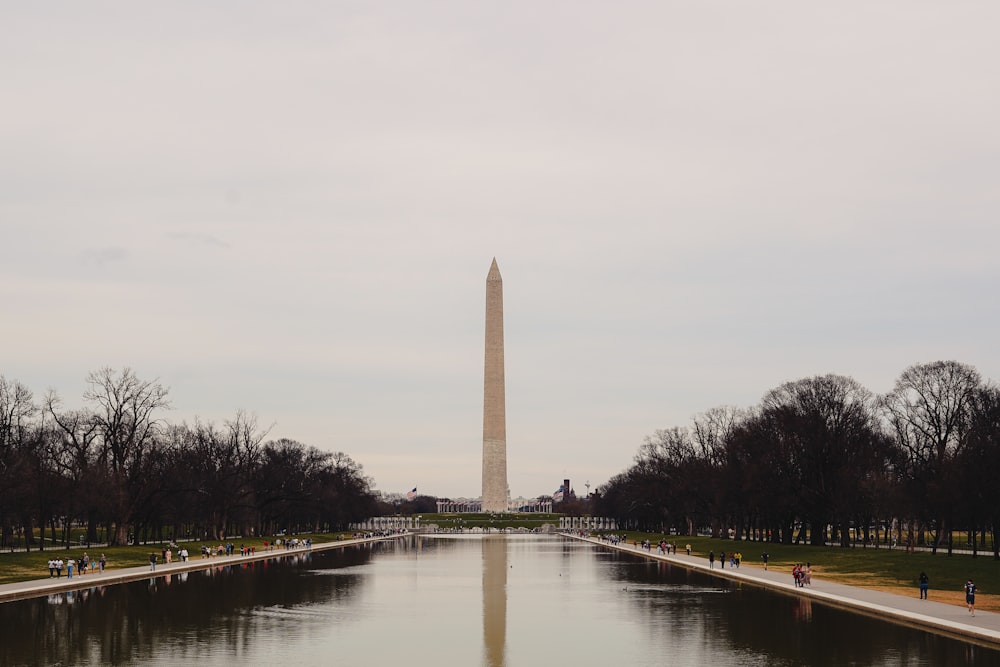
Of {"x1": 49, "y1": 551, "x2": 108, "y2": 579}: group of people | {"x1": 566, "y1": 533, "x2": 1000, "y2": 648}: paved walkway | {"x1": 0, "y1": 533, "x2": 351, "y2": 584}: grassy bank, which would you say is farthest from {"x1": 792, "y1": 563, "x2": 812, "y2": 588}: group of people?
{"x1": 0, "y1": 533, "x2": 351, "y2": 584}: grassy bank

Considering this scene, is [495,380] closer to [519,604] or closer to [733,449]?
[733,449]

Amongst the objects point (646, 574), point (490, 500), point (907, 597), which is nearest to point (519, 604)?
point (907, 597)

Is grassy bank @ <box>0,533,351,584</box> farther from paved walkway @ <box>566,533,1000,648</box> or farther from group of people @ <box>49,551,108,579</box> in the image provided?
paved walkway @ <box>566,533,1000,648</box>

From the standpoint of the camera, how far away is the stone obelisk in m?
139

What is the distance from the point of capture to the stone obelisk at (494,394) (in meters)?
139

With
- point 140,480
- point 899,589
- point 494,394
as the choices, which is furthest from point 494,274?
point 899,589

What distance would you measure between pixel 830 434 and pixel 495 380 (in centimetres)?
6584

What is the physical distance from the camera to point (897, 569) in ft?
178

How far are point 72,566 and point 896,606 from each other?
115ft

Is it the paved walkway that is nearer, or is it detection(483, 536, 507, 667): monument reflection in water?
detection(483, 536, 507, 667): monument reflection in water

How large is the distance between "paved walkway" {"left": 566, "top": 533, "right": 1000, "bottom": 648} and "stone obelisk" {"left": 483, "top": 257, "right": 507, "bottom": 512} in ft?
268

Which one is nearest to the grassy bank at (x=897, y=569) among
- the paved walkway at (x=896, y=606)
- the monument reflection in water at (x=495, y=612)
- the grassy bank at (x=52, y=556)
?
the paved walkway at (x=896, y=606)

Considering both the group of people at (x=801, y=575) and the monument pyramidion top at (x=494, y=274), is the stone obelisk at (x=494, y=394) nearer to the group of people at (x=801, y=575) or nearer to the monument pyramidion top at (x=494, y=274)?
the monument pyramidion top at (x=494, y=274)

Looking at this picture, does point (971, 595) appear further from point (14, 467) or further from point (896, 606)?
point (14, 467)
